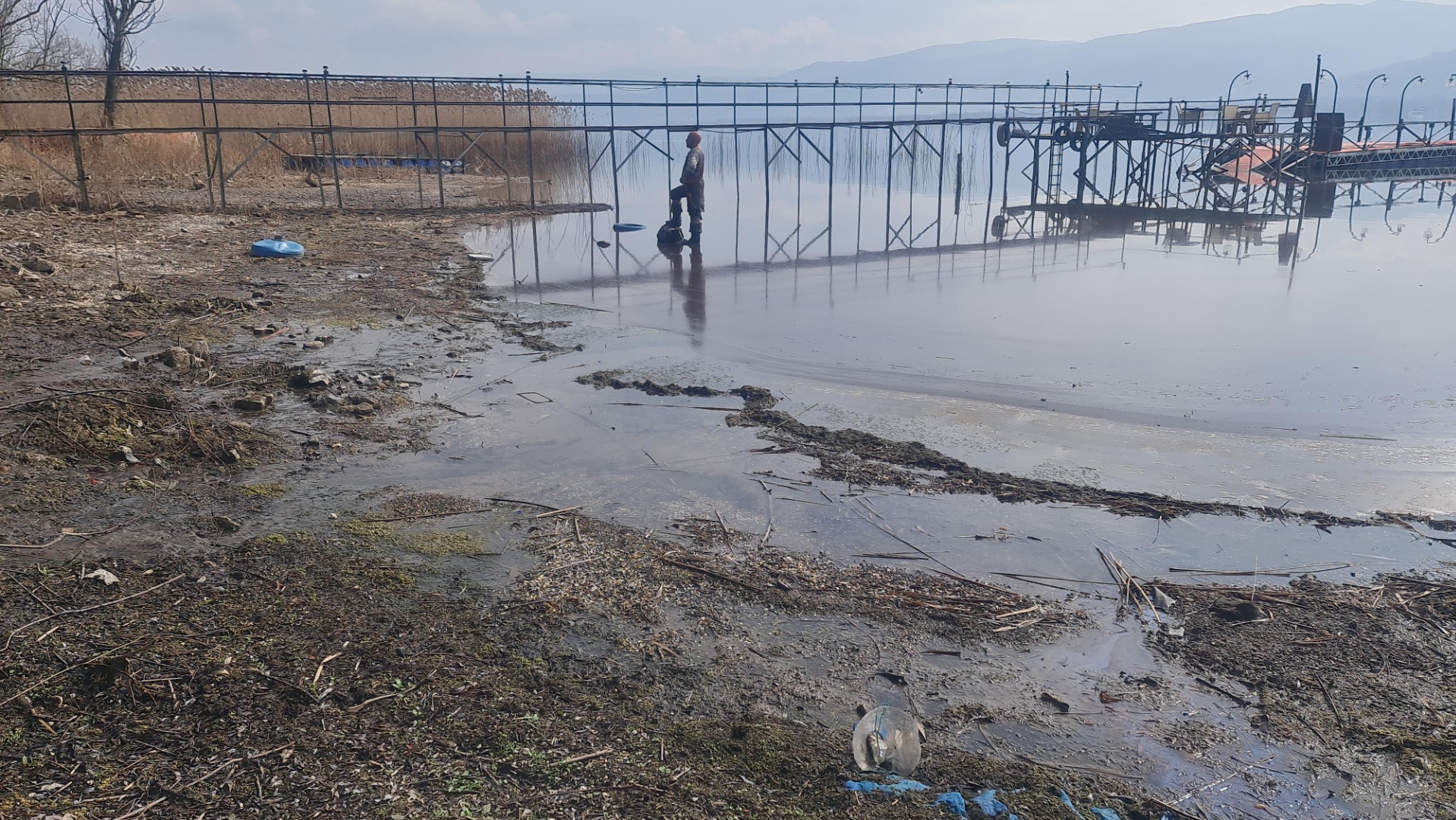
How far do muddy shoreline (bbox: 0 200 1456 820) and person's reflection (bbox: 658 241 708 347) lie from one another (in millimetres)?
4472

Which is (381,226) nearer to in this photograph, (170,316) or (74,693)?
(170,316)

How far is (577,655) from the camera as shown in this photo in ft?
13.0

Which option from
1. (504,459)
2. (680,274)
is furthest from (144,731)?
(680,274)

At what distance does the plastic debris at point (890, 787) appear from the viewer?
10.3 ft

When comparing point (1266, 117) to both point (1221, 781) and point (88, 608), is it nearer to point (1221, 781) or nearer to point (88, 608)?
point (1221, 781)

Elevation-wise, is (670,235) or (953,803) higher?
(670,235)

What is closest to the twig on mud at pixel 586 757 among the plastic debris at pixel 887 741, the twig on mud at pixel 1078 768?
the plastic debris at pixel 887 741

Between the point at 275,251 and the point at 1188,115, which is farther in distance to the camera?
the point at 1188,115

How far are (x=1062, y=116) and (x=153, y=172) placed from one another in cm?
2312

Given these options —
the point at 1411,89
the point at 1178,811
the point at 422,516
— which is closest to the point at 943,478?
the point at 422,516

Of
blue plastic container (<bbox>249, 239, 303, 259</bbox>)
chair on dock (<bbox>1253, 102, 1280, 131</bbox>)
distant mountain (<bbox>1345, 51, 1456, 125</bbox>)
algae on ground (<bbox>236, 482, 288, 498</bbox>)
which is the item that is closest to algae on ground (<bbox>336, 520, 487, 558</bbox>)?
algae on ground (<bbox>236, 482, 288, 498</bbox>)

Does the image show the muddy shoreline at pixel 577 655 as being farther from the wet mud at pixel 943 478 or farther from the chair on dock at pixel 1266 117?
the chair on dock at pixel 1266 117

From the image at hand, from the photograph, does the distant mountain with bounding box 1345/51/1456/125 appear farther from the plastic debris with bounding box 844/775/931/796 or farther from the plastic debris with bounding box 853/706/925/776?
the plastic debris with bounding box 844/775/931/796

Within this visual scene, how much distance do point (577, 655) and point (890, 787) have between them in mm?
1383
